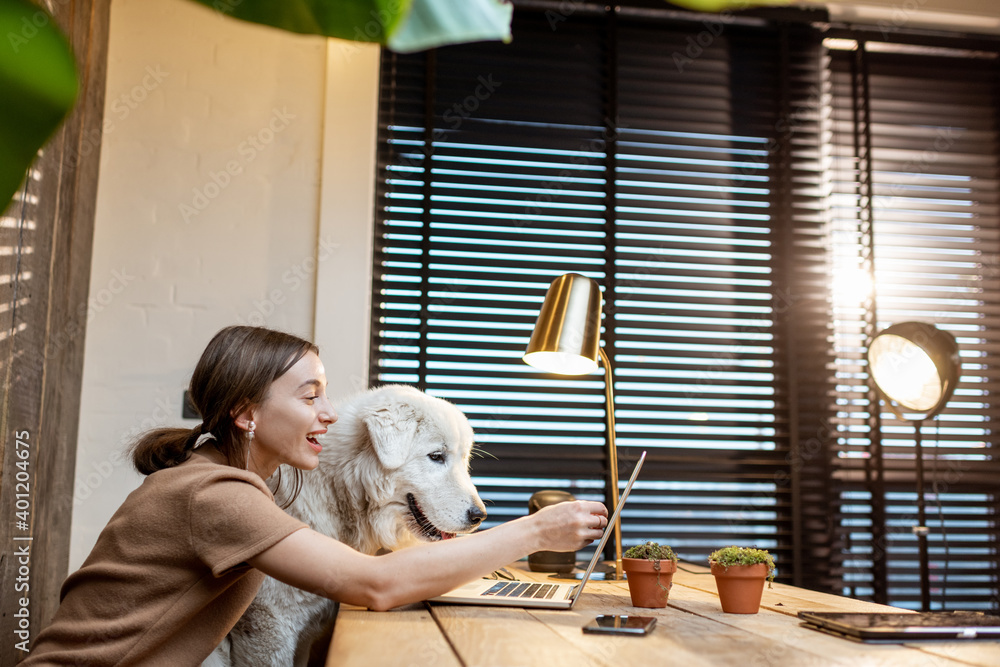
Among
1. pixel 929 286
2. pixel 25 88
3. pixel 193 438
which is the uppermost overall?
pixel 929 286

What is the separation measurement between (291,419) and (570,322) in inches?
31.5

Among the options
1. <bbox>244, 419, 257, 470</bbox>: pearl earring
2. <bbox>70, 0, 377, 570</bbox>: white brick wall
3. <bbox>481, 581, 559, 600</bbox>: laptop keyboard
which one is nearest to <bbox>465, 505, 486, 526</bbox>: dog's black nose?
<bbox>481, 581, 559, 600</bbox>: laptop keyboard

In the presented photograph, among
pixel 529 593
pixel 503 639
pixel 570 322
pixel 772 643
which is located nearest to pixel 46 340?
pixel 570 322

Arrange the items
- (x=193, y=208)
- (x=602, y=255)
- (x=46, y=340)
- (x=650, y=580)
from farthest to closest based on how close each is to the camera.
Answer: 1. (x=602, y=255)
2. (x=193, y=208)
3. (x=46, y=340)
4. (x=650, y=580)

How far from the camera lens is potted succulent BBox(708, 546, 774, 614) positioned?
1.32 meters

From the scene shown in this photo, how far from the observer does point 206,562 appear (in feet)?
3.74

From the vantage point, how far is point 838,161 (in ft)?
11.0

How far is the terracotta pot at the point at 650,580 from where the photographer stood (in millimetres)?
1391

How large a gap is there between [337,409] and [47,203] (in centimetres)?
111

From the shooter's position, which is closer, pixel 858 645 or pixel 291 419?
pixel 858 645

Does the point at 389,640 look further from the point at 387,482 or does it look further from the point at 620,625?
the point at 387,482

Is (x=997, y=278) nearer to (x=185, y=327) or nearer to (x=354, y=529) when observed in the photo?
(x=354, y=529)

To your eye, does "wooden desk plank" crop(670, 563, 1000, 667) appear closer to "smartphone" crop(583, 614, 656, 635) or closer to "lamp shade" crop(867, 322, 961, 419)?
"smartphone" crop(583, 614, 656, 635)

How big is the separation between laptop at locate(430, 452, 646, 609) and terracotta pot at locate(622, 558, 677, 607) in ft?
0.26
